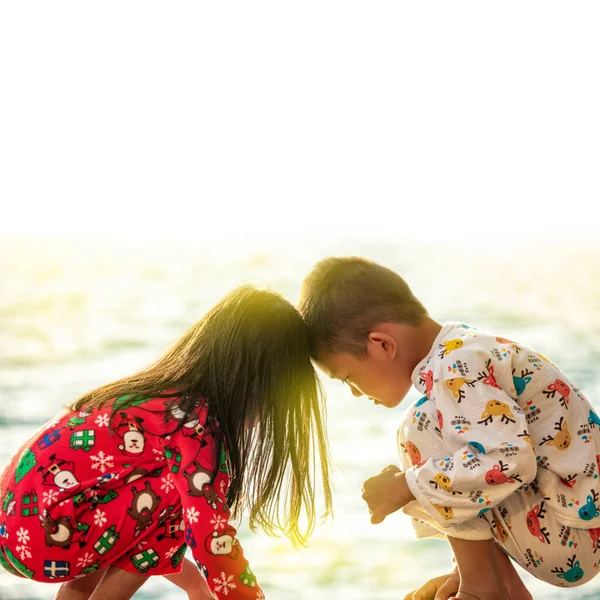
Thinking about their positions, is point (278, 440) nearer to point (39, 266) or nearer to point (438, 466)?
point (438, 466)

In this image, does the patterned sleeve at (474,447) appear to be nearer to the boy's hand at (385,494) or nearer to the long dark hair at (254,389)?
the boy's hand at (385,494)

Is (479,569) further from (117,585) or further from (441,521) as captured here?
(117,585)

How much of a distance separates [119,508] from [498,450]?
0.58 m

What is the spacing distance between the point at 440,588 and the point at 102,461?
1.91 ft

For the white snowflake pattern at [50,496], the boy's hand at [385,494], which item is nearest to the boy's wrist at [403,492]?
the boy's hand at [385,494]

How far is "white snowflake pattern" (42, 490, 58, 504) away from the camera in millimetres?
1345

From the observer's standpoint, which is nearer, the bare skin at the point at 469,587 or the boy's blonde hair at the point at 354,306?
the bare skin at the point at 469,587

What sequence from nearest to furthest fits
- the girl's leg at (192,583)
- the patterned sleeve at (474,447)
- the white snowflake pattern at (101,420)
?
1. the patterned sleeve at (474,447)
2. the white snowflake pattern at (101,420)
3. the girl's leg at (192,583)

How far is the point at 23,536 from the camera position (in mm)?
1347

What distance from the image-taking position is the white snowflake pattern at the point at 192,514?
4.23 feet

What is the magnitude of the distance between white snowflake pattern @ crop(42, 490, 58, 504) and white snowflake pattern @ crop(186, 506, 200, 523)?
21cm

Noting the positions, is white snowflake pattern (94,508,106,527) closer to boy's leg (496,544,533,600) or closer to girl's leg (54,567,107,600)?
girl's leg (54,567,107,600)

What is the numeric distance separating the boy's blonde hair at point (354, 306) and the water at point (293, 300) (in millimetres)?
127

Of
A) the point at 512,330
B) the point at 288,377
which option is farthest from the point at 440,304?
the point at 288,377
